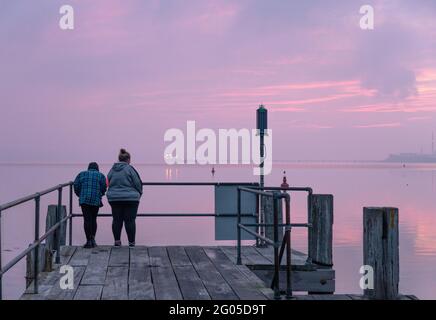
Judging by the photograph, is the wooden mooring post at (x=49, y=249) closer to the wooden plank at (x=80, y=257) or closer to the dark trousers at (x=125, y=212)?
the wooden plank at (x=80, y=257)

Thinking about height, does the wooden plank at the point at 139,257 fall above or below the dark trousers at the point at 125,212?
below

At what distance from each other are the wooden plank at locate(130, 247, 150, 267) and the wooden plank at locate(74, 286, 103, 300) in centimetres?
196

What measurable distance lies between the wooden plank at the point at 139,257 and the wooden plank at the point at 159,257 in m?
0.07

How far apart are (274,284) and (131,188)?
5.02 meters

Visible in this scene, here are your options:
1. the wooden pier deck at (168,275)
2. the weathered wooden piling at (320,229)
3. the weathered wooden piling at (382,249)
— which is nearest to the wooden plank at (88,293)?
the wooden pier deck at (168,275)

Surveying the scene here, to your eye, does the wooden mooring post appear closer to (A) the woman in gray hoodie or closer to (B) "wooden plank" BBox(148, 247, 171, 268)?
(A) the woman in gray hoodie

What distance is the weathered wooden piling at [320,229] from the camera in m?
11.5

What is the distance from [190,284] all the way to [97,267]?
2.00 metres

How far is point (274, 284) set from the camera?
7934 millimetres

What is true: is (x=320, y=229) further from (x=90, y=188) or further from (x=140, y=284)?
(x=90, y=188)

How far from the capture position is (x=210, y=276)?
372 inches

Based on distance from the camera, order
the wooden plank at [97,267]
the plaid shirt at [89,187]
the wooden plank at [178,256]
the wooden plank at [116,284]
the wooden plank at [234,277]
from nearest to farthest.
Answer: the wooden plank at [116,284] < the wooden plank at [234,277] < the wooden plank at [97,267] < the wooden plank at [178,256] < the plaid shirt at [89,187]

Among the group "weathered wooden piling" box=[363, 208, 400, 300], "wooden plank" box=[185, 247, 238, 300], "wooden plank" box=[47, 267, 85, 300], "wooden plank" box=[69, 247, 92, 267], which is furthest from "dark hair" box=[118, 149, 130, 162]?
"weathered wooden piling" box=[363, 208, 400, 300]
